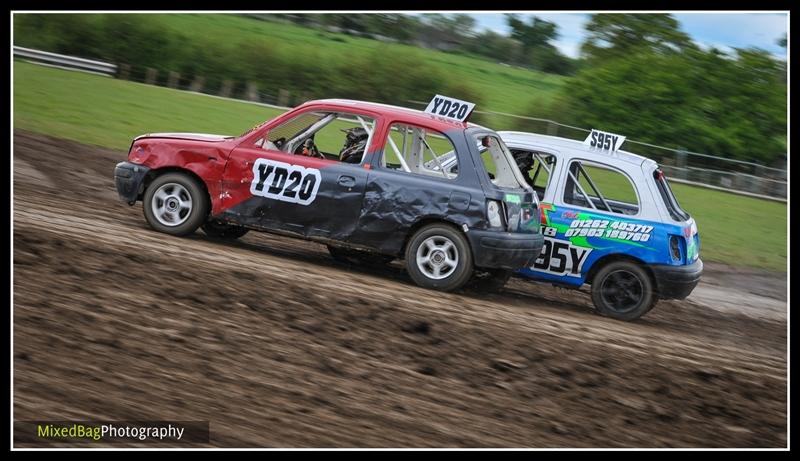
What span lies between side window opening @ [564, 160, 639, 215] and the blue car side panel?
0.19 meters

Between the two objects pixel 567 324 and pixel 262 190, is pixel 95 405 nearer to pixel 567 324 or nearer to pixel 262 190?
pixel 262 190

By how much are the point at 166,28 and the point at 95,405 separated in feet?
70.9

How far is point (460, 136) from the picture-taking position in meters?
9.60

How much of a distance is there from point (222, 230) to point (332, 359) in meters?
3.81

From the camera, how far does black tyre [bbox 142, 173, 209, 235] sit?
9.85 meters

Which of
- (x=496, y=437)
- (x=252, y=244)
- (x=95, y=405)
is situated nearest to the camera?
(x=95, y=405)

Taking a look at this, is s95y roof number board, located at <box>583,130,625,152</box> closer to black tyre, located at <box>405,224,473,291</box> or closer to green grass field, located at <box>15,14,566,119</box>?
black tyre, located at <box>405,224,473,291</box>

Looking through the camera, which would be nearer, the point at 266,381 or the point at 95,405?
the point at 95,405

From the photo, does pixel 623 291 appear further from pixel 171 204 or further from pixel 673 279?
pixel 171 204

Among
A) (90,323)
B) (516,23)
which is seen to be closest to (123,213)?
(90,323)

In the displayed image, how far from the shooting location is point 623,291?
10438mm

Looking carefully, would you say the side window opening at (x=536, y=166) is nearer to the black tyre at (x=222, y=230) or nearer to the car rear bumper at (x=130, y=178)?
the black tyre at (x=222, y=230)

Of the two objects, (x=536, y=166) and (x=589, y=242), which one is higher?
(x=536, y=166)

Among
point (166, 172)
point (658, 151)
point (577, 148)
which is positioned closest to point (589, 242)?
point (577, 148)
